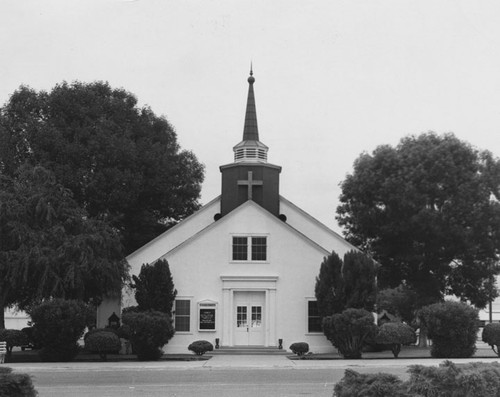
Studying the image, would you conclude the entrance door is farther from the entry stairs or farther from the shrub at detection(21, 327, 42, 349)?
the shrub at detection(21, 327, 42, 349)

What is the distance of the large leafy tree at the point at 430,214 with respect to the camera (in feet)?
143

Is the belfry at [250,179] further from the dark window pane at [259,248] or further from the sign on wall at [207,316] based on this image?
the sign on wall at [207,316]

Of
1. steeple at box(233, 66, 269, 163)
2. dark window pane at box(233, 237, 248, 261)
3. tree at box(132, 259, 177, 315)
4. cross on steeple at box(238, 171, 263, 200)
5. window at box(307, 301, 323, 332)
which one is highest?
steeple at box(233, 66, 269, 163)

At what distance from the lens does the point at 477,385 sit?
500 inches

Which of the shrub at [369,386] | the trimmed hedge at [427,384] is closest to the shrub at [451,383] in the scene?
the trimmed hedge at [427,384]

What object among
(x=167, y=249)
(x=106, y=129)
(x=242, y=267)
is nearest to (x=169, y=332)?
(x=242, y=267)

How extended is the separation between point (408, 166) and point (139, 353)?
20.4 m

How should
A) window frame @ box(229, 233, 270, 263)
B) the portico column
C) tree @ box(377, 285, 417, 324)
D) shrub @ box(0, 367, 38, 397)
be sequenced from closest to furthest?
shrub @ box(0, 367, 38, 397) < the portico column < window frame @ box(229, 233, 270, 263) < tree @ box(377, 285, 417, 324)

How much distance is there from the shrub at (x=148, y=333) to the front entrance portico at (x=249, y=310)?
20.4 ft

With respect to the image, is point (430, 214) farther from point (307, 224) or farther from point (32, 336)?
point (32, 336)

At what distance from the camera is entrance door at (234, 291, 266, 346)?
1480 inches

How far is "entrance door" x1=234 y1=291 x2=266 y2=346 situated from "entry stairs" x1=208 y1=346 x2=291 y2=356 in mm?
481

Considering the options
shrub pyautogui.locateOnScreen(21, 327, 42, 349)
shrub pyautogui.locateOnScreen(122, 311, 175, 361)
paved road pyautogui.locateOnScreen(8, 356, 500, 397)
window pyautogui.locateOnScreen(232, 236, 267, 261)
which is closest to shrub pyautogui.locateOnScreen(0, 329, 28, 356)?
shrub pyautogui.locateOnScreen(21, 327, 42, 349)

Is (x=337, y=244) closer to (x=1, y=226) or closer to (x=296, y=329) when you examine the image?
(x=296, y=329)
